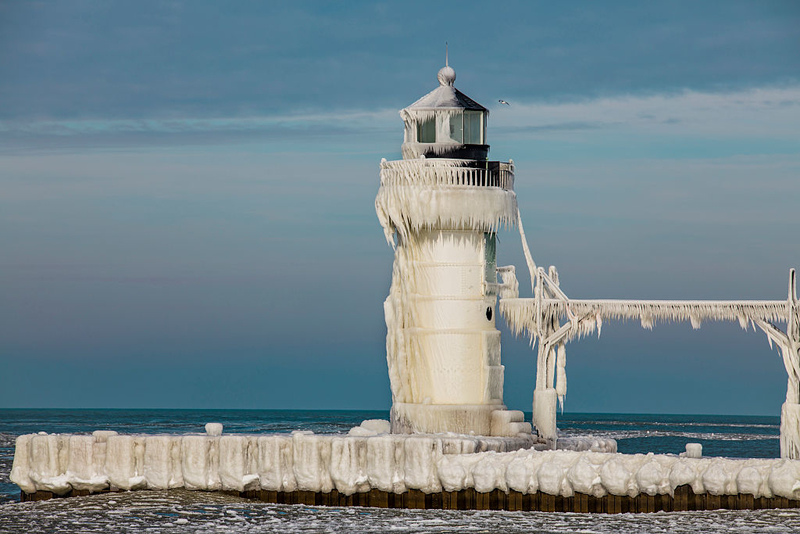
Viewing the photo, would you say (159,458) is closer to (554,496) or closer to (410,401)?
(410,401)

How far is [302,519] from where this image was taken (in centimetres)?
2962

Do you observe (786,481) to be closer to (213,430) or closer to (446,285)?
(446,285)

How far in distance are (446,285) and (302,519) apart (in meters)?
7.82

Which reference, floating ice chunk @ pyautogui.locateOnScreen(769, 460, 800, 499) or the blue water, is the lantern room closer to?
the blue water

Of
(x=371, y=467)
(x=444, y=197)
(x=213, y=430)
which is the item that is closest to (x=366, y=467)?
(x=371, y=467)

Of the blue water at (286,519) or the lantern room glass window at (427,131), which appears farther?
the lantern room glass window at (427,131)

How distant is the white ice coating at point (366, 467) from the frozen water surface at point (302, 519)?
0.56 meters

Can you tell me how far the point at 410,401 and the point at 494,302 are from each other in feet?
11.2

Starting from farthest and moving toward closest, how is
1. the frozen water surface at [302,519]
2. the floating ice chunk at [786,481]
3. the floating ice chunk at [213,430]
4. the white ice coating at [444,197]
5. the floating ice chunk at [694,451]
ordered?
1. the white ice coating at [444,197]
2. the floating ice chunk at [213,430]
3. the floating ice chunk at [694,451]
4. the floating ice chunk at [786,481]
5. the frozen water surface at [302,519]

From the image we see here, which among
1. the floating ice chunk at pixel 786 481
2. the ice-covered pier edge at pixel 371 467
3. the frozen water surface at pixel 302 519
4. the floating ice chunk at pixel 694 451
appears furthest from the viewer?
the floating ice chunk at pixel 694 451

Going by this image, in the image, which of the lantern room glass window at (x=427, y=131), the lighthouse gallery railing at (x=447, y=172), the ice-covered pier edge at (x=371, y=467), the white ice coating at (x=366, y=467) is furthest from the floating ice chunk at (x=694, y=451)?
the lantern room glass window at (x=427, y=131)

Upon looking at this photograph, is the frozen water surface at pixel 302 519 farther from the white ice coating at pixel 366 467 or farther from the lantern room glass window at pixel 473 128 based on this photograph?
the lantern room glass window at pixel 473 128

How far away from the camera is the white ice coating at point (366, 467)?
29.3m

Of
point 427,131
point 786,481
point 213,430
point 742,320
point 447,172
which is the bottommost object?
point 786,481
